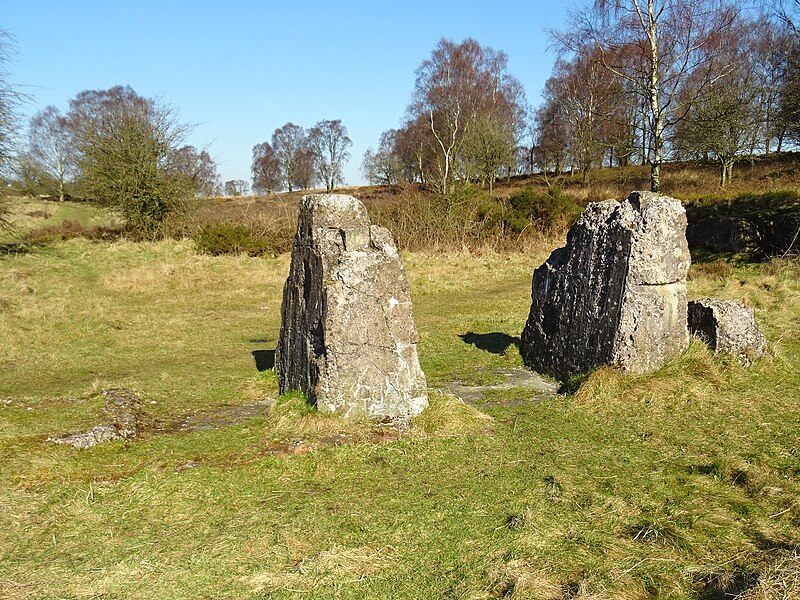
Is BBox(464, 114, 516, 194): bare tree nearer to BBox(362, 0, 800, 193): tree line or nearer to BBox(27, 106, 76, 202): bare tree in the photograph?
BBox(362, 0, 800, 193): tree line

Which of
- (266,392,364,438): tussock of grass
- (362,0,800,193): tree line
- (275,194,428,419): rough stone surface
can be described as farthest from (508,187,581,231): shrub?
(266,392,364,438): tussock of grass

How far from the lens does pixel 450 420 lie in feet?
20.6

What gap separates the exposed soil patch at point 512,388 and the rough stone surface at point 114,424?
3.64 meters

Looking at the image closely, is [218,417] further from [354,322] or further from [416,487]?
[416,487]

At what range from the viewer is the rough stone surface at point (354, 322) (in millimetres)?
6504

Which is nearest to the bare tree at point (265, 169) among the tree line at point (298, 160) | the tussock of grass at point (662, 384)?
the tree line at point (298, 160)

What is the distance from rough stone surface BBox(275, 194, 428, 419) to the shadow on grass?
357cm

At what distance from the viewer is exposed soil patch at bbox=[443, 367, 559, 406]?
7.47 metres

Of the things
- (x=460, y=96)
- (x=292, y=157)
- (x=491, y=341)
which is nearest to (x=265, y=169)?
(x=292, y=157)

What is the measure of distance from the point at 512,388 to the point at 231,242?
55.4ft

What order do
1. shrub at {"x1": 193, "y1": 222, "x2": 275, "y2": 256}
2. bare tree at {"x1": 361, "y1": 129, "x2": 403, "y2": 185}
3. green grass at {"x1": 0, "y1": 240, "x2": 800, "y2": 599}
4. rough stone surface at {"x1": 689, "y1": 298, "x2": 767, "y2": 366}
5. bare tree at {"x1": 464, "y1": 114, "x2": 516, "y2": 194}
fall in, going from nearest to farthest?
green grass at {"x1": 0, "y1": 240, "x2": 800, "y2": 599} → rough stone surface at {"x1": 689, "y1": 298, "x2": 767, "y2": 366} → shrub at {"x1": 193, "y1": 222, "x2": 275, "y2": 256} → bare tree at {"x1": 464, "y1": 114, "x2": 516, "y2": 194} → bare tree at {"x1": 361, "y1": 129, "x2": 403, "y2": 185}

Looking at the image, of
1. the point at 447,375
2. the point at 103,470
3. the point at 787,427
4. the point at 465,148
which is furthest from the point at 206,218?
the point at 787,427

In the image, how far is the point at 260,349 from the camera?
1090 centimetres

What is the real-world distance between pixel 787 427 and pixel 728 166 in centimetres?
2748
